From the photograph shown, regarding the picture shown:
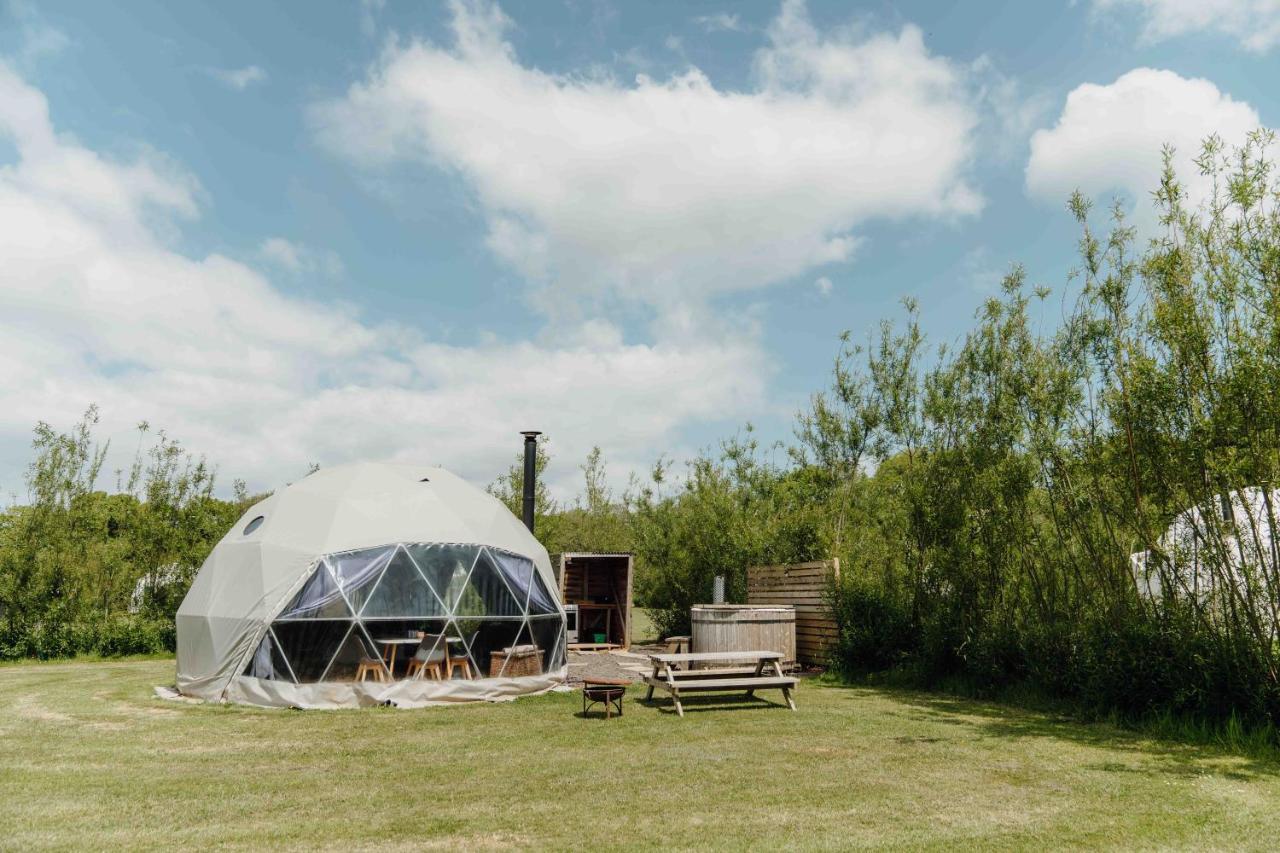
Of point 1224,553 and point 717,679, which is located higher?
point 1224,553

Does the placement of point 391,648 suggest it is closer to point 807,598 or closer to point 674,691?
point 674,691

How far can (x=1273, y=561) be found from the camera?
7.72 metres

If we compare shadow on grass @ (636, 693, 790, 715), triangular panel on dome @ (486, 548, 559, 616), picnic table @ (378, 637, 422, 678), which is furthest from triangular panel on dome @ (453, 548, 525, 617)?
shadow on grass @ (636, 693, 790, 715)

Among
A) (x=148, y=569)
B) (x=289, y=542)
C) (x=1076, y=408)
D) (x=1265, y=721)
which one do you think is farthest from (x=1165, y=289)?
(x=148, y=569)

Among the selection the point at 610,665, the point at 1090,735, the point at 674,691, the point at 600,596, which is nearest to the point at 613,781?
the point at 674,691

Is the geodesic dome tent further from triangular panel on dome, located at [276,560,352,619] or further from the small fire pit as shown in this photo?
the small fire pit

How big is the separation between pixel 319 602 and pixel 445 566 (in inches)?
67.4

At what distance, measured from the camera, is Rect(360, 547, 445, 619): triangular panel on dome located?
35.8ft

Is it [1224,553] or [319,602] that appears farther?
[319,602]

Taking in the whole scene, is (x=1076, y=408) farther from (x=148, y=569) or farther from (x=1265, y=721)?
(x=148, y=569)

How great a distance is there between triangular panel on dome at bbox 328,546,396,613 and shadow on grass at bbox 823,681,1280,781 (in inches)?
280

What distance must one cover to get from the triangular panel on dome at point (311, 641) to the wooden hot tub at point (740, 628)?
5.41m

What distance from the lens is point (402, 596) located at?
11.1m

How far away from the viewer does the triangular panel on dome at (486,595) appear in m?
11.6
